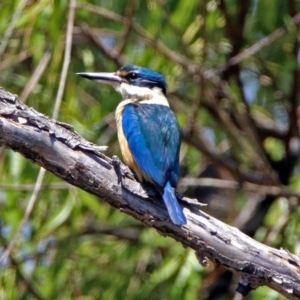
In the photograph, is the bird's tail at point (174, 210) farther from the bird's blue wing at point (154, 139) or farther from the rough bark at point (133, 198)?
the bird's blue wing at point (154, 139)

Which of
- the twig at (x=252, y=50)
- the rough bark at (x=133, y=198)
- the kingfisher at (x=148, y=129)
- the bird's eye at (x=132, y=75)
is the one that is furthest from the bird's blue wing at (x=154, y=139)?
the twig at (x=252, y=50)

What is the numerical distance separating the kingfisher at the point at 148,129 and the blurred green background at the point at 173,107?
8.8 inches

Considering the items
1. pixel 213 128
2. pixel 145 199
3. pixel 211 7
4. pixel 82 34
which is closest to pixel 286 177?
pixel 213 128

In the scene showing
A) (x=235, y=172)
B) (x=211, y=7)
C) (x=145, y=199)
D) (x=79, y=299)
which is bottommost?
(x=79, y=299)

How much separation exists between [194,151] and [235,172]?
1.42ft

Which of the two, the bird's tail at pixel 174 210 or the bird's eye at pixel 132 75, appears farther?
the bird's eye at pixel 132 75

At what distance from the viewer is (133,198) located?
3213 millimetres

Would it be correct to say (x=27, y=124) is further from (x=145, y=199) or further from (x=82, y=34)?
(x=82, y=34)

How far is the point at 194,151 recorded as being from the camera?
5492 mm

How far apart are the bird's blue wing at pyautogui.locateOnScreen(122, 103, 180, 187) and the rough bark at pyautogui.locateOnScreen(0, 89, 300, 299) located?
Answer: 0.40 meters

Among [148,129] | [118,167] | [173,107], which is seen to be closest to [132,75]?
[148,129]

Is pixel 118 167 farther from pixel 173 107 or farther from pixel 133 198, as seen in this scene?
pixel 173 107

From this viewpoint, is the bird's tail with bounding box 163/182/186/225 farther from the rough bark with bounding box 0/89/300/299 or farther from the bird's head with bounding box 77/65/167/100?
the bird's head with bounding box 77/65/167/100

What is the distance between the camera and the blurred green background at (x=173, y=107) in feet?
15.2
